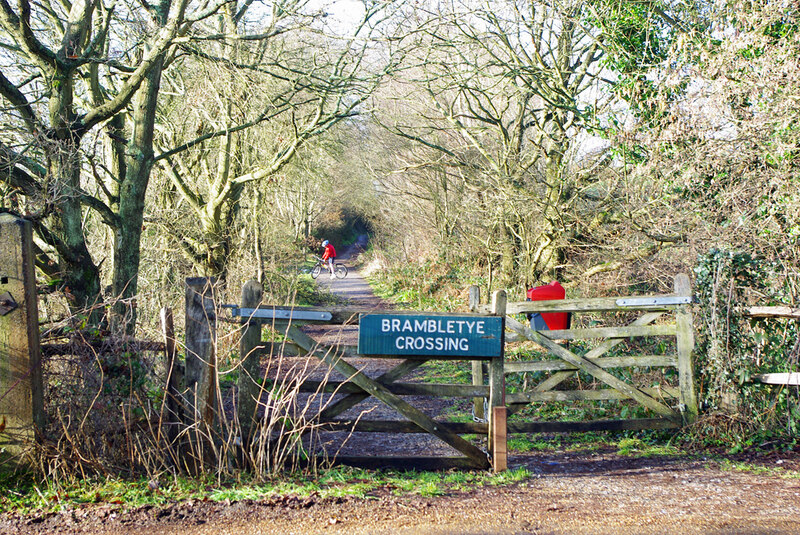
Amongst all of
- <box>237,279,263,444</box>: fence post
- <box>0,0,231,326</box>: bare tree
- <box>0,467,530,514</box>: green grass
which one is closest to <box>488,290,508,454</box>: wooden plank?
<box>0,467,530,514</box>: green grass

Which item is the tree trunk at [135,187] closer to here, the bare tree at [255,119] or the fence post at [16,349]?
the bare tree at [255,119]

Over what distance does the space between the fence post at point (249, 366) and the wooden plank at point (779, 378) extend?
495 centimetres

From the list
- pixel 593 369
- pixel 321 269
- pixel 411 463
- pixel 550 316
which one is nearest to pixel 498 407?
pixel 411 463

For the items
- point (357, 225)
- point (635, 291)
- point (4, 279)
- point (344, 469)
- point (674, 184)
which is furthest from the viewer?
point (357, 225)

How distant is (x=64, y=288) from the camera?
7562 mm

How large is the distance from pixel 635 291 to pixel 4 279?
10.1m

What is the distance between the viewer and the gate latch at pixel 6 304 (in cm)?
444

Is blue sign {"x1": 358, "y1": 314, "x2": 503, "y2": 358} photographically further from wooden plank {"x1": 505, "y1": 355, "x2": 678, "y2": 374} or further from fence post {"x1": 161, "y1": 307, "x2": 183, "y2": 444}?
fence post {"x1": 161, "y1": 307, "x2": 183, "y2": 444}

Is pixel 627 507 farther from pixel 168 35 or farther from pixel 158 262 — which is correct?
pixel 158 262

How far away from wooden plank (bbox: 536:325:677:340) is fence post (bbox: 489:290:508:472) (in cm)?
121

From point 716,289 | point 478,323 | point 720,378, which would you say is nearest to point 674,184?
point 716,289

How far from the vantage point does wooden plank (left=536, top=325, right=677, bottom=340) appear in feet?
20.8

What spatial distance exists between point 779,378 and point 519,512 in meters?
3.49

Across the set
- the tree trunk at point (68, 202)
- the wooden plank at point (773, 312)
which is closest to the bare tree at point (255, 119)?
the tree trunk at point (68, 202)
